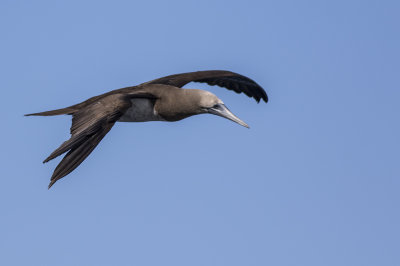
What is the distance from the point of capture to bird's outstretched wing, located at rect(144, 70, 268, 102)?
14.1 metres

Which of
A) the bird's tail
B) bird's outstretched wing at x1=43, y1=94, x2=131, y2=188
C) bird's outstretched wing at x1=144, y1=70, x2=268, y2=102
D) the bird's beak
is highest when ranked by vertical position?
bird's outstretched wing at x1=144, y1=70, x2=268, y2=102

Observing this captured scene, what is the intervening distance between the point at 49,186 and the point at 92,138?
1.26 metres

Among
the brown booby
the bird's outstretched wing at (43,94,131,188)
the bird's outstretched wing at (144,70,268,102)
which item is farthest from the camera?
the bird's outstretched wing at (144,70,268,102)

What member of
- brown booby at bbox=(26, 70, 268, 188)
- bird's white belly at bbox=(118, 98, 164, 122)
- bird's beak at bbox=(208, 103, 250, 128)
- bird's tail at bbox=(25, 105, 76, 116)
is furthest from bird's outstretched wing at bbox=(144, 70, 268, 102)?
bird's tail at bbox=(25, 105, 76, 116)

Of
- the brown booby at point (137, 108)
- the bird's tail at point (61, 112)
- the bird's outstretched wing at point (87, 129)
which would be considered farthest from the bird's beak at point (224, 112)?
the bird's tail at point (61, 112)

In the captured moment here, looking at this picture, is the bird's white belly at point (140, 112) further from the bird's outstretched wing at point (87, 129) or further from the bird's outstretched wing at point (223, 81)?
the bird's outstretched wing at point (223, 81)

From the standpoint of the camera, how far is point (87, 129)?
1074 cm

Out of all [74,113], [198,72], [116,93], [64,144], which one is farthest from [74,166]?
[198,72]

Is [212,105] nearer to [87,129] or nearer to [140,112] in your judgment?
[140,112]

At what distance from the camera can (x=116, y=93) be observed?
12203mm

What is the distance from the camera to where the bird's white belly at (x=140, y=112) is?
12.5m

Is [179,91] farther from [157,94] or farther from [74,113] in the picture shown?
[74,113]

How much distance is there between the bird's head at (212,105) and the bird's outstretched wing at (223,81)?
1.57 meters

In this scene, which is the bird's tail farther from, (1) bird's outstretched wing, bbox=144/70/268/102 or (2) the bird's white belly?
(1) bird's outstretched wing, bbox=144/70/268/102
